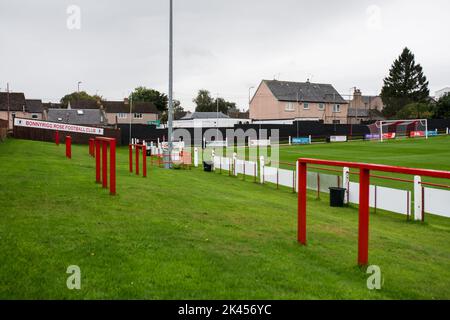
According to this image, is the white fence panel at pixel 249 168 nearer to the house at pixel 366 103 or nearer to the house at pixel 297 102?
the house at pixel 297 102

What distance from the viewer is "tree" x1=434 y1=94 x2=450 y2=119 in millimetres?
79000

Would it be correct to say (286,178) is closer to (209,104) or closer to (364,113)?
(364,113)

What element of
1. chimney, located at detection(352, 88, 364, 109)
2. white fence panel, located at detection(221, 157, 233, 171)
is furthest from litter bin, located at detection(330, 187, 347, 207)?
chimney, located at detection(352, 88, 364, 109)

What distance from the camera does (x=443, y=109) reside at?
261 feet

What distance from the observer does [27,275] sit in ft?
14.6

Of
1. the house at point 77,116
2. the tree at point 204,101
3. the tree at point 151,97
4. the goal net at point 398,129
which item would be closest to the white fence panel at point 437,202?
the goal net at point 398,129

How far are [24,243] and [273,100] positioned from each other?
238 ft

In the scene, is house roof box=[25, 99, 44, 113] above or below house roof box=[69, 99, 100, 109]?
below

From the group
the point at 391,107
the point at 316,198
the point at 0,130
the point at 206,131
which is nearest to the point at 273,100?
the point at 206,131

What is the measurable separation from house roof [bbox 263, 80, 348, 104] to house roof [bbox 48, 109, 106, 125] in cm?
2883

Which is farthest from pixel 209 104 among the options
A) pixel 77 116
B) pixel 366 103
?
pixel 77 116

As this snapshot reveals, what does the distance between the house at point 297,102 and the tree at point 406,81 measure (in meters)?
28.8

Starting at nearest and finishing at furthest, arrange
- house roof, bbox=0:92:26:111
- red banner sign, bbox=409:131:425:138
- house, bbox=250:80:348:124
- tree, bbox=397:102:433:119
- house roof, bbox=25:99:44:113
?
red banner sign, bbox=409:131:425:138 < house roof, bbox=0:92:26:111 < house roof, bbox=25:99:44:113 < house, bbox=250:80:348:124 < tree, bbox=397:102:433:119

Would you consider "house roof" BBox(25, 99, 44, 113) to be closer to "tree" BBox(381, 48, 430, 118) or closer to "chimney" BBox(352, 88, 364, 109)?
"chimney" BBox(352, 88, 364, 109)
